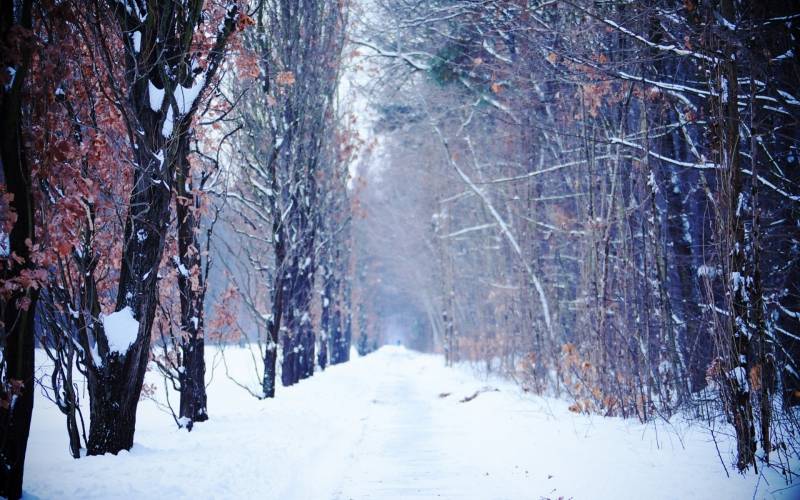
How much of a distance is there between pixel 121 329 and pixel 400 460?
12.2 ft

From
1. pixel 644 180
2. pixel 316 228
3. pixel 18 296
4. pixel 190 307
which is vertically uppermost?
pixel 316 228

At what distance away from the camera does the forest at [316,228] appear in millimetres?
4355

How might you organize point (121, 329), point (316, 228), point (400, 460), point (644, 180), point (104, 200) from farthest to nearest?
point (316, 228), point (644, 180), point (400, 460), point (104, 200), point (121, 329)

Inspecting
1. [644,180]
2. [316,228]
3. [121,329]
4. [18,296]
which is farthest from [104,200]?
[316,228]

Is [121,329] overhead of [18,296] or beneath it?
beneath

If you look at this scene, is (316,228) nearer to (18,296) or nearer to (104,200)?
(104,200)

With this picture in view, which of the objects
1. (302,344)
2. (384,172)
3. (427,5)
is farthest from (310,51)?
(384,172)

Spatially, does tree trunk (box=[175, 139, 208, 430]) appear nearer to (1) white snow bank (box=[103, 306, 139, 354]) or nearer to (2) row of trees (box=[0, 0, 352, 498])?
(2) row of trees (box=[0, 0, 352, 498])

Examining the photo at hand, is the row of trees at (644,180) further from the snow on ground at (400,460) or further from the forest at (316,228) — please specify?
the snow on ground at (400,460)

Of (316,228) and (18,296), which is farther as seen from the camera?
(316,228)

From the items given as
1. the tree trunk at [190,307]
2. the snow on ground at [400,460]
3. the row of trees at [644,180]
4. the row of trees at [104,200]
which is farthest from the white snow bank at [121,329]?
the row of trees at [644,180]

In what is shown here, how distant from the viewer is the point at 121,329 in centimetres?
542

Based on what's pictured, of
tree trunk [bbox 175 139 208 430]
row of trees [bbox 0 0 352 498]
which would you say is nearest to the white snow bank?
row of trees [bbox 0 0 352 498]

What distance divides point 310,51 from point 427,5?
4.67 m
